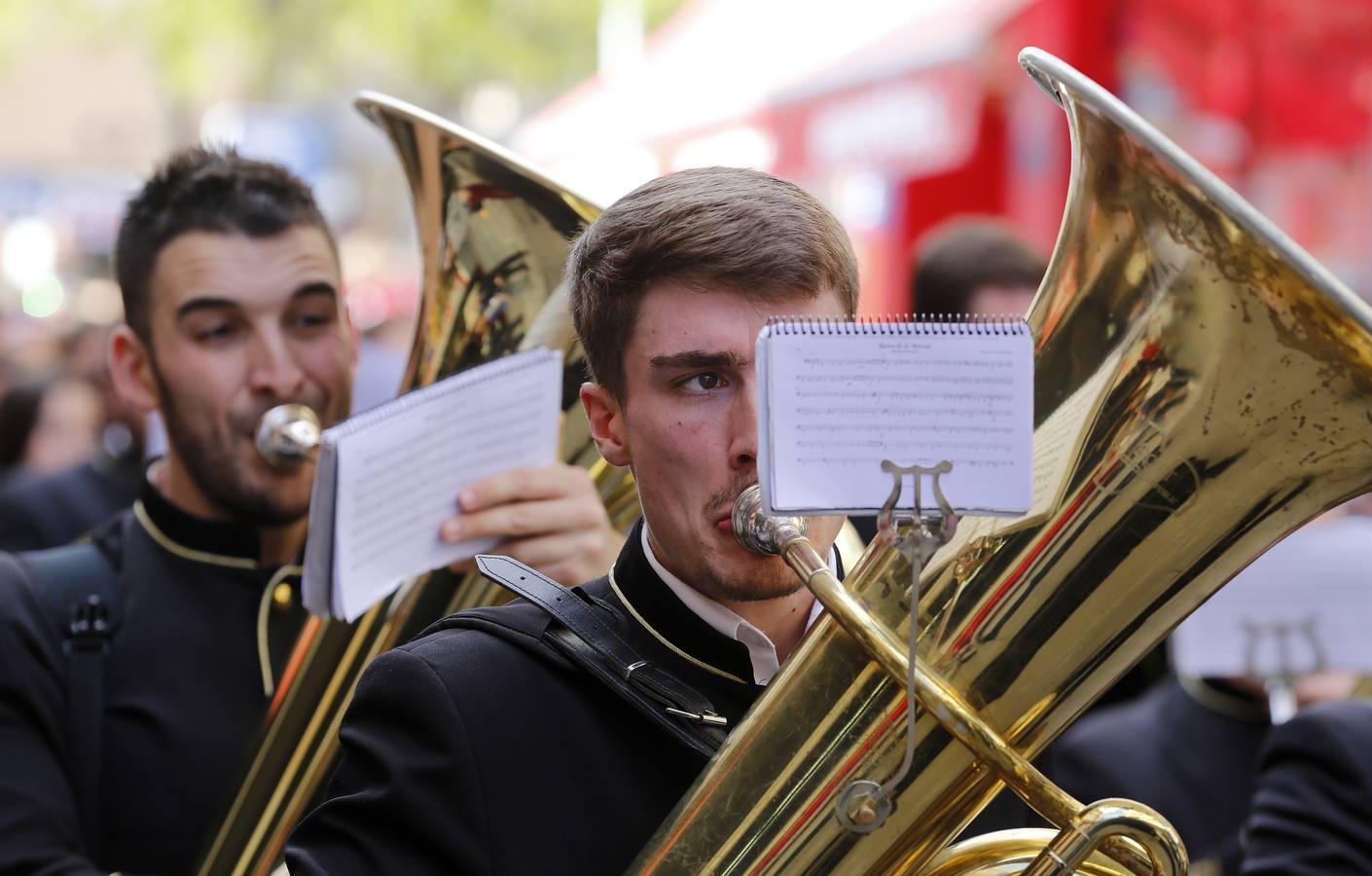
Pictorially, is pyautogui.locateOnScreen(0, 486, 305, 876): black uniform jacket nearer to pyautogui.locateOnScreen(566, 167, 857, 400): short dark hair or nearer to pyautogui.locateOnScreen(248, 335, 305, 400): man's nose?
pyautogui.locateOnScreen(248, 335, 305, 400): man's nose

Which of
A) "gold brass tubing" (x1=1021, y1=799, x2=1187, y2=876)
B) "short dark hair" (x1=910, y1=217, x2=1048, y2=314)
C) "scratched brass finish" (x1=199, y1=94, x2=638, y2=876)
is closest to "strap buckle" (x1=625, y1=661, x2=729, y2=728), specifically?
"gold brass tubing" (x1=1021, y1=799, x2=1187, y2=876)

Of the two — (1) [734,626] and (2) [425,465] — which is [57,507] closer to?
(2) [425,465]

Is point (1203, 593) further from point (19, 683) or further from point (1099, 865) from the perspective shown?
point (19, 683)

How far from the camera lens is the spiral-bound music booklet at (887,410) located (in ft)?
5.01

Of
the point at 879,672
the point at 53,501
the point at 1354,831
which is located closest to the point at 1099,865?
the point at 879,672

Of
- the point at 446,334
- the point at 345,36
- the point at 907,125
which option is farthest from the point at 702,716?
the point at 345,36

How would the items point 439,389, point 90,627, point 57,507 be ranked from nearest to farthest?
1. point 439,389
2. point 90,627
3. point 57,507

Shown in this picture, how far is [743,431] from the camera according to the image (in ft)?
6.20

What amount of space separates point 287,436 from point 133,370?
1.54ft

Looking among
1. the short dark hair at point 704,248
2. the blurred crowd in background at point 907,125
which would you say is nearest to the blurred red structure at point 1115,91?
the blurred crowd in background at point 907,125

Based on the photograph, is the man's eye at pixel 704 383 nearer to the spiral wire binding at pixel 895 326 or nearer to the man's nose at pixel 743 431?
the man's nose at pixel 743 431

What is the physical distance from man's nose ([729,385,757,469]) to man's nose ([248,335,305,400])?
1.36m

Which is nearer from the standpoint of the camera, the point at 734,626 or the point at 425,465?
the point at 734,626

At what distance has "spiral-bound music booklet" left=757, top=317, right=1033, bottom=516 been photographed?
153 centimetres
